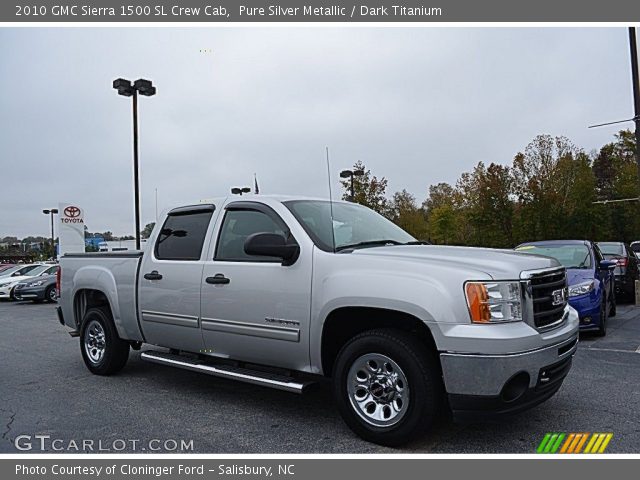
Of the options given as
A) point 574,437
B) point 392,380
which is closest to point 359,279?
point 392,380

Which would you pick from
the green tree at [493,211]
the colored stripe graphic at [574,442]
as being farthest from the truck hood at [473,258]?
the green tree at [493,211]

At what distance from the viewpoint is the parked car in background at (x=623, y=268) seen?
12.5m

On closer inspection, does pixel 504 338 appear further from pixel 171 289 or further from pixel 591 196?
pixel 591 196

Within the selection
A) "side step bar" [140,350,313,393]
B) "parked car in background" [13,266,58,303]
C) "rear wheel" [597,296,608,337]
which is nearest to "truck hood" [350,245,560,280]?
"side step bar" [140,350,313,393]

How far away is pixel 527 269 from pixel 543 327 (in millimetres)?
440

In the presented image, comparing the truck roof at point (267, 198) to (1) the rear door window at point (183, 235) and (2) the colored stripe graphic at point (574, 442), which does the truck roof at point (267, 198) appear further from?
(2) the colored stripe graphic at point (574, 442)

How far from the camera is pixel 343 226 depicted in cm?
501

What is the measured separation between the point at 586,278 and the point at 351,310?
5.50m

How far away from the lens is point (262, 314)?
4.70 meters

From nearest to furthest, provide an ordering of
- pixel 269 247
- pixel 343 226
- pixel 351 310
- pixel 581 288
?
pixel 351 310
pixel 269 247
pixel 343 226
pixel 581 288

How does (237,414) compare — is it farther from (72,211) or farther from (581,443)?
(72,211)

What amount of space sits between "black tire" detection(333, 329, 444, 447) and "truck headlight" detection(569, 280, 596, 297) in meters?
5.06

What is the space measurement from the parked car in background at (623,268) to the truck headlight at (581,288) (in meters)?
4.82

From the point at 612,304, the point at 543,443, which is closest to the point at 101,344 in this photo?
the point at 543,443
